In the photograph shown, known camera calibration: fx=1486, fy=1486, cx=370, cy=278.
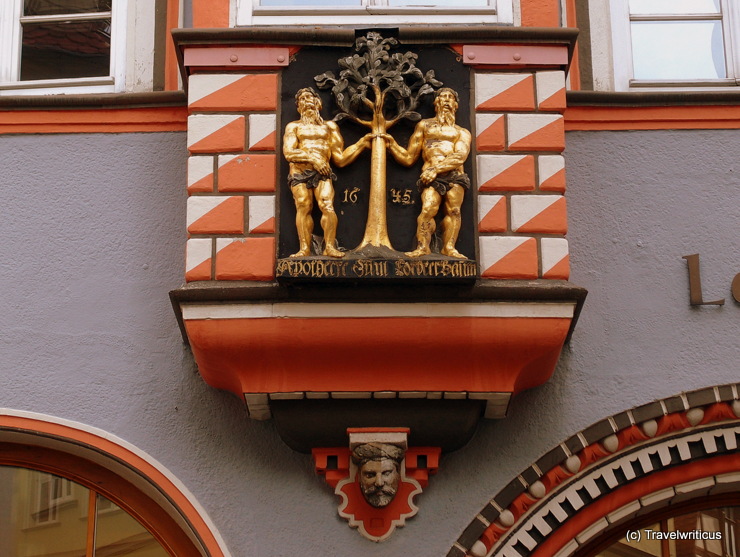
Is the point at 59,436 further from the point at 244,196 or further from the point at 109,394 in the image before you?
the point at 244,196

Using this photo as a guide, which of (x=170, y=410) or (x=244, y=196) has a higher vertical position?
(x=244, y=196)

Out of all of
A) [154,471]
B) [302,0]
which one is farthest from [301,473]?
[302,0]

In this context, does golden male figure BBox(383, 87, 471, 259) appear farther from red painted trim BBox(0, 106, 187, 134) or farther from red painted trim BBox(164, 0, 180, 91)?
red painted trim BBox(164, 0, 180, 91)

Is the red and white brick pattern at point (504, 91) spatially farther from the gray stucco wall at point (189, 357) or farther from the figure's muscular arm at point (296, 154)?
the figure's muscular arm at point (296, 154)

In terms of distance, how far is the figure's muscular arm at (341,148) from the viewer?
6.74 meters

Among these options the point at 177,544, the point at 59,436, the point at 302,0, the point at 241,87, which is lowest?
the point at 177,544

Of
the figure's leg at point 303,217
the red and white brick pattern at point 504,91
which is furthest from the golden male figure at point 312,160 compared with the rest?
the red and white brick pattern at point 504,91

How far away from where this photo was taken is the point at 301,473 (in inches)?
270

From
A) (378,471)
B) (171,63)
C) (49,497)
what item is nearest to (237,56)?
(171,63)

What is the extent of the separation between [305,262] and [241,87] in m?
0.97

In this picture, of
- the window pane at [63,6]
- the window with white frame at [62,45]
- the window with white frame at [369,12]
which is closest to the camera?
the window with white frame at [369,12]

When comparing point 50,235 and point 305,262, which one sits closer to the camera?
point 305,262

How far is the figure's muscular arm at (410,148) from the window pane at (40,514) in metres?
2.19

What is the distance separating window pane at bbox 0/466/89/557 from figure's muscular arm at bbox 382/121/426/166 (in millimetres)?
2194
